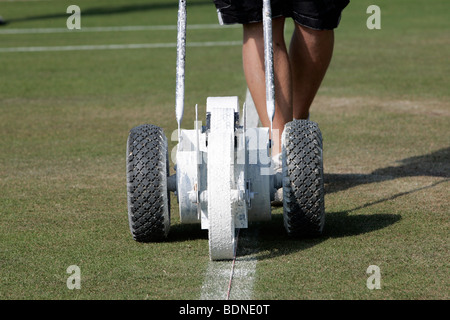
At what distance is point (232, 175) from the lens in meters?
3.84

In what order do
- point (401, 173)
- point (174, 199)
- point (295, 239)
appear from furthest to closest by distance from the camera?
1. point (401, 173)
2. point (174, 199)
3. point (295, 239)

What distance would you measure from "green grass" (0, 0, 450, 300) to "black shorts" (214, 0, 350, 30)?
1.02 m

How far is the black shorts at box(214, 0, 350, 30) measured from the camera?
15.8 feet

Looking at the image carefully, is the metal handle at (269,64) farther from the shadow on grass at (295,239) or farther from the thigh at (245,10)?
the shadow on grass at (295,239)

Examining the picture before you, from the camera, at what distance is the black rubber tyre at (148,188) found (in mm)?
4078

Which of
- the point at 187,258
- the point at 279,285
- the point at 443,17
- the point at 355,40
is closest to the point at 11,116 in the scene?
the point at 187,258

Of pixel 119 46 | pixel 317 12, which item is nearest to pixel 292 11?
pixel 317 12

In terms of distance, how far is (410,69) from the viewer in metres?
10.1

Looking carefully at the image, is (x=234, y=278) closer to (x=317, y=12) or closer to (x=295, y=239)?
(x=295, y=239)

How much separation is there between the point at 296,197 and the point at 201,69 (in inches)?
260

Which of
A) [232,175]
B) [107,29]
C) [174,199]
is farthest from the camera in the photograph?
[107,29]

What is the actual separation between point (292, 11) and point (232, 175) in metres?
1.46

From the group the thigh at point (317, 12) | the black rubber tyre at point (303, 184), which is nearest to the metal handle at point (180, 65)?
the black rubber tyre at point (303, 184)

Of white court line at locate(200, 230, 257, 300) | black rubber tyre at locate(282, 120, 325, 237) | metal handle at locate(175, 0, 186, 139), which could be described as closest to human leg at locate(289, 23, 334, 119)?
metal handle at locate(175, 0, 186, 139)
